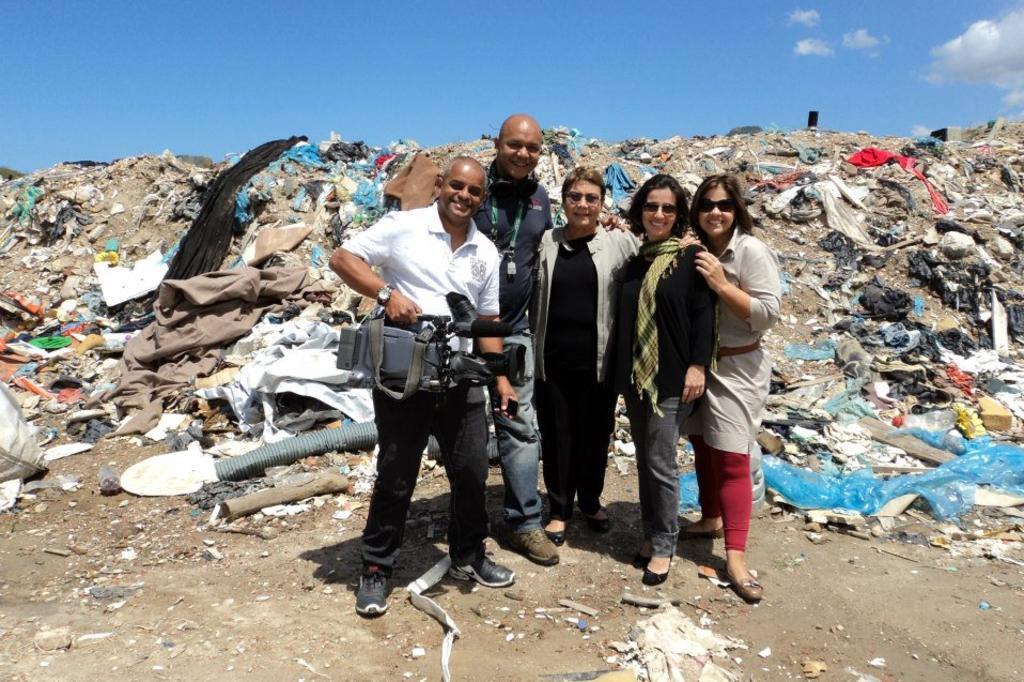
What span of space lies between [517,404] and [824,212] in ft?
24.3

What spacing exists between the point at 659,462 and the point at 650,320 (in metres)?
0.66

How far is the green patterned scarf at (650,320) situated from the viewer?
295 cm

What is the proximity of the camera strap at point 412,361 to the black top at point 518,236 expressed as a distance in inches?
28.2

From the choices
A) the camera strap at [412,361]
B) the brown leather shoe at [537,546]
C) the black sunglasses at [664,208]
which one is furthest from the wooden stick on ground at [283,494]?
the black sunglasses at [664,208]

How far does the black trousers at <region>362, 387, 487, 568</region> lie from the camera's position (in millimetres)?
2719

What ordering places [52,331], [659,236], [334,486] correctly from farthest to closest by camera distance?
[52,331] → [334,486] → [659,236]

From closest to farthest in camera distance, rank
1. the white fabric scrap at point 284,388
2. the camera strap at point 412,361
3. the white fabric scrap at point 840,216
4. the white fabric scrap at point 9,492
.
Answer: the camera strap at point 412,361 < the white fabric scrap at point 9,492 < the white fabric scrap at point 284,388 < the white fabric scrap at point 840,216

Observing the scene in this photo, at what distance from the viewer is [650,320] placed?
9.69 feet

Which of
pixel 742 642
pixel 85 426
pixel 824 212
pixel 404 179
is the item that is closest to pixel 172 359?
pixel 85 426

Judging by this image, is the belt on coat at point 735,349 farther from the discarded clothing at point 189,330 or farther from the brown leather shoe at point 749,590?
the discarded clothing at point 189,330

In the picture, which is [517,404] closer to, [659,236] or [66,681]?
[659,236]

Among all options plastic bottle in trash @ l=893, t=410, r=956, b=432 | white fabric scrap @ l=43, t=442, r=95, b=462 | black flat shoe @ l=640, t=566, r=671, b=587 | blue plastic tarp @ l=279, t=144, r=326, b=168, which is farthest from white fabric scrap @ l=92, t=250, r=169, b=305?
plastic bottle in trash @ l=893, t=410, r=956, b=432

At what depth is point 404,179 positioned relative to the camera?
8844 millimetres

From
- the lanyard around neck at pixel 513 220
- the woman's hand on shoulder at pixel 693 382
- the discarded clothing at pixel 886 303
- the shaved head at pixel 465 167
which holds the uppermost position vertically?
the shaved head at pixel 465 167
